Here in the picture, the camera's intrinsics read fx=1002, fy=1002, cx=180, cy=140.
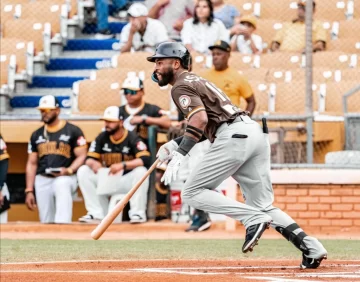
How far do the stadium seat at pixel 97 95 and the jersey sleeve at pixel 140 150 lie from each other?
1.06 metres

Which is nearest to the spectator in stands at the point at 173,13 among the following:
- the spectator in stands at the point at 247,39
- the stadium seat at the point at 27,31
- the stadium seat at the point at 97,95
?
the spectator in stands at the point at 247,39

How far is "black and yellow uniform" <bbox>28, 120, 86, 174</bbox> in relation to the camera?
40.3ft

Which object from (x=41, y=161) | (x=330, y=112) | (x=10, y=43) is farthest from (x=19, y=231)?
(x=330, y=112)

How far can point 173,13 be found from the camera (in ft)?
48.2

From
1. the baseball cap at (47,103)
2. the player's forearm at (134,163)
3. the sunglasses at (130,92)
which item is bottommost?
the player's forearm at (134,163)

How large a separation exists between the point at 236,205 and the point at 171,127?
5031 millimetres

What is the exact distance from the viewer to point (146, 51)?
541 inches

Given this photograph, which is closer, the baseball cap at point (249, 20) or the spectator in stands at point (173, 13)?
the baseball cap at point (249, 20)

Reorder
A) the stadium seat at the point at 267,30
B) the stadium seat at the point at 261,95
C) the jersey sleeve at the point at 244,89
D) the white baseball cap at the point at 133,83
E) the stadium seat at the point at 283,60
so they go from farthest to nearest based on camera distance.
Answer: the stadium seat at the point at 267,30 → the stadium seat at the point at 283,60 → the stadium seat at the point at 261,95 → the white baseball cap at the point at 133,83 → the jersey sleeve at the point at 244,89

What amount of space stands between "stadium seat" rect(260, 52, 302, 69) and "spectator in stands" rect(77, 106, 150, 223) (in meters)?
2.30

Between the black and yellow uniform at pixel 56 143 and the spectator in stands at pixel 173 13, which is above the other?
the spectator in stands at pixel 173 13

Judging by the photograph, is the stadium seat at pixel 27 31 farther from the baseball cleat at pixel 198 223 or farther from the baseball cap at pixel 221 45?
the baseball cleat at pixel 198 223

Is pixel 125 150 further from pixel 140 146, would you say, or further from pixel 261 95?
pixel 261 95

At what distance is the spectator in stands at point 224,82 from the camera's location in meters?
11.3
